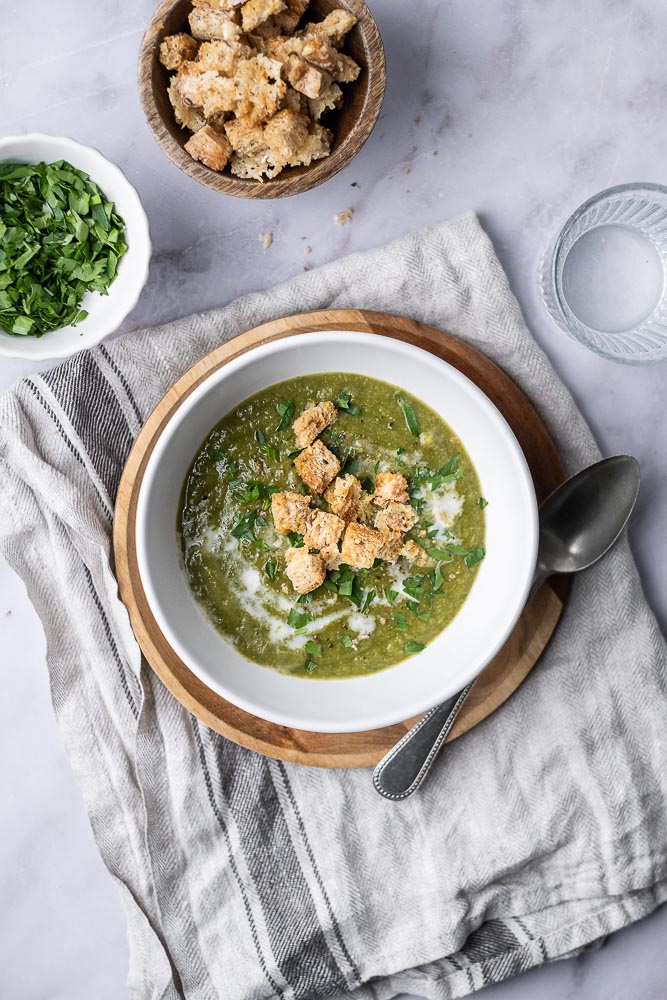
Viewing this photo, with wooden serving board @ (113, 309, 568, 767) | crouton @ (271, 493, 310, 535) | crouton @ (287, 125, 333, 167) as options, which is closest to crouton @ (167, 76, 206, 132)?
crouton @ (287, 125, 333, 167)

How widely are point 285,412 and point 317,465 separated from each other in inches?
9.1

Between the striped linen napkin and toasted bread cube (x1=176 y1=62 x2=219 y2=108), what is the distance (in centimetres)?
65

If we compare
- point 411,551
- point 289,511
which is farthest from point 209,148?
point 411,551

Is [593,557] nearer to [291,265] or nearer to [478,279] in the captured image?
[478,279]

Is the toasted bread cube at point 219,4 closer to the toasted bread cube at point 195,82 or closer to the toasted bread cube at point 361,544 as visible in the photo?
the toasted bread cube at point 195,82

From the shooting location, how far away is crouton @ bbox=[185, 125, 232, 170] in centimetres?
256

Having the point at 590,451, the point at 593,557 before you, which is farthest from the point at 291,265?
the point at 593,557

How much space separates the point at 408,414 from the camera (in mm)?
2713

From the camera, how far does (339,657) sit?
9.08 feet

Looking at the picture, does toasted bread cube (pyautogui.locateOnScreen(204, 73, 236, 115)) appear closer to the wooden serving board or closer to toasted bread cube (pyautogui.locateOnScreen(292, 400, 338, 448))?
the wooden serving board

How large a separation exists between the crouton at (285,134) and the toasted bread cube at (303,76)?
0.08 m

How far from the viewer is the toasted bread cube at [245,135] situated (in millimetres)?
2588

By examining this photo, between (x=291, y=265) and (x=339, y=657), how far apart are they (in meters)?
1.41

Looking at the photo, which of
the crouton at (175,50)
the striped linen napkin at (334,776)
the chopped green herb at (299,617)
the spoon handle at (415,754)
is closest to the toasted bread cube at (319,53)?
the crouton at (175,50)
